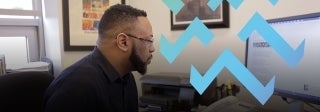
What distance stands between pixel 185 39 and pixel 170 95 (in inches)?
15.4

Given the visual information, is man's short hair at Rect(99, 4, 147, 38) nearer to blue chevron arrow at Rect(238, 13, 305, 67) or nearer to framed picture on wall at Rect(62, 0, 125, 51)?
blue chevron arrow at Rect(238, 13, 305, 67)

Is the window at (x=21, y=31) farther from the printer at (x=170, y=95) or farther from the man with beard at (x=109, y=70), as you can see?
the man with beard at (x=109, y=70)

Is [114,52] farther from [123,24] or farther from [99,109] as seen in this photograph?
[99,109]

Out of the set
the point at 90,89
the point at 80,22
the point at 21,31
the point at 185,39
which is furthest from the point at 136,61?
the point at 21,31

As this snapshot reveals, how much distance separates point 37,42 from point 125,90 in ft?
4.32

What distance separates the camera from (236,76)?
5.50 ft

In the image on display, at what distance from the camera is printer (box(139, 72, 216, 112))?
1663mm

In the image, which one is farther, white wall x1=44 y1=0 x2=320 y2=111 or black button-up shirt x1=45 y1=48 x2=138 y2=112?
white wall x1=44 y1=0 x2=320 y2=111

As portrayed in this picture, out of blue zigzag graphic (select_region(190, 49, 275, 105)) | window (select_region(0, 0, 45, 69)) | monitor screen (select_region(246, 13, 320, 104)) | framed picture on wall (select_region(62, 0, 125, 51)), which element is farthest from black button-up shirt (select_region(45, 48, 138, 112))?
window (select_region(0, 0, 45, 69))

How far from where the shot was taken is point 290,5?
1.62 metres

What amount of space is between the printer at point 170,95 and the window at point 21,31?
2.95 feet

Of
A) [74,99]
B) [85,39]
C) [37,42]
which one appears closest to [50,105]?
[74,99]

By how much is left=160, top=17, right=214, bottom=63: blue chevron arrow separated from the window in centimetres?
90

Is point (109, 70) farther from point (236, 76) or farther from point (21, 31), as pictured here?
point (21, 31)
